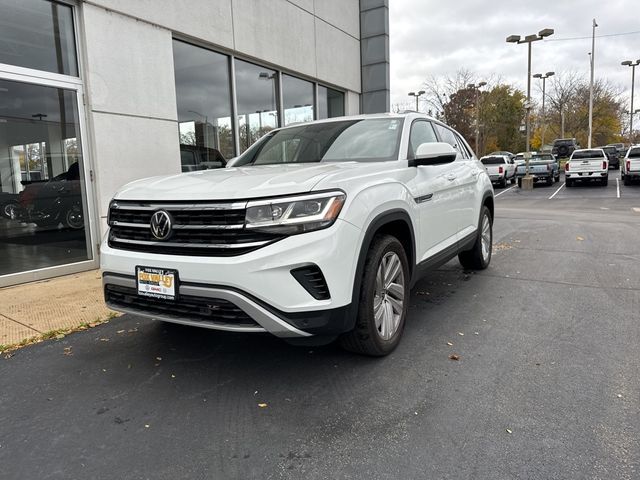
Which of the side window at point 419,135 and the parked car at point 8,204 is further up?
the side window at point 419,135

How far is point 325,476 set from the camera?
7.34 ft

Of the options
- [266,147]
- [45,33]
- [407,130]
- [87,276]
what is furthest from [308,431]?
[45,33]

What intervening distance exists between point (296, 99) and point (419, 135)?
7160 millimetres

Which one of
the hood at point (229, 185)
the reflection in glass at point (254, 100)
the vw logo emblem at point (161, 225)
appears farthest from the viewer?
the reflection in glass at point (254, 100)

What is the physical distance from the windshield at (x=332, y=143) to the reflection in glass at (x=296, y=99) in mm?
5853

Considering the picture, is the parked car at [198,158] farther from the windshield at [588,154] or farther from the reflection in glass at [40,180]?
the windshield at [588,154]


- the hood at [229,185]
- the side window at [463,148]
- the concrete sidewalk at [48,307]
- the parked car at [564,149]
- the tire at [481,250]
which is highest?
the parked car at [564,149]

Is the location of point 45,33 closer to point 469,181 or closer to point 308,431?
point 469,181

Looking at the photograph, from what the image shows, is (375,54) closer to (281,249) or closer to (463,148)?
(463,148)

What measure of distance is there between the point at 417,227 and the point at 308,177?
125 centimetres

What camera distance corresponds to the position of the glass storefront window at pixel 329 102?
12.2 meters

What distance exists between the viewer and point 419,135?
455cm

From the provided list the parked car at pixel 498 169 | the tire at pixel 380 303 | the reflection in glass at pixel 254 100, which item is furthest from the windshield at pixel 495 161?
the tire at pixel 380 303

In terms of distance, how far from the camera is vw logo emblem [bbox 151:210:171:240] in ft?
9.78
